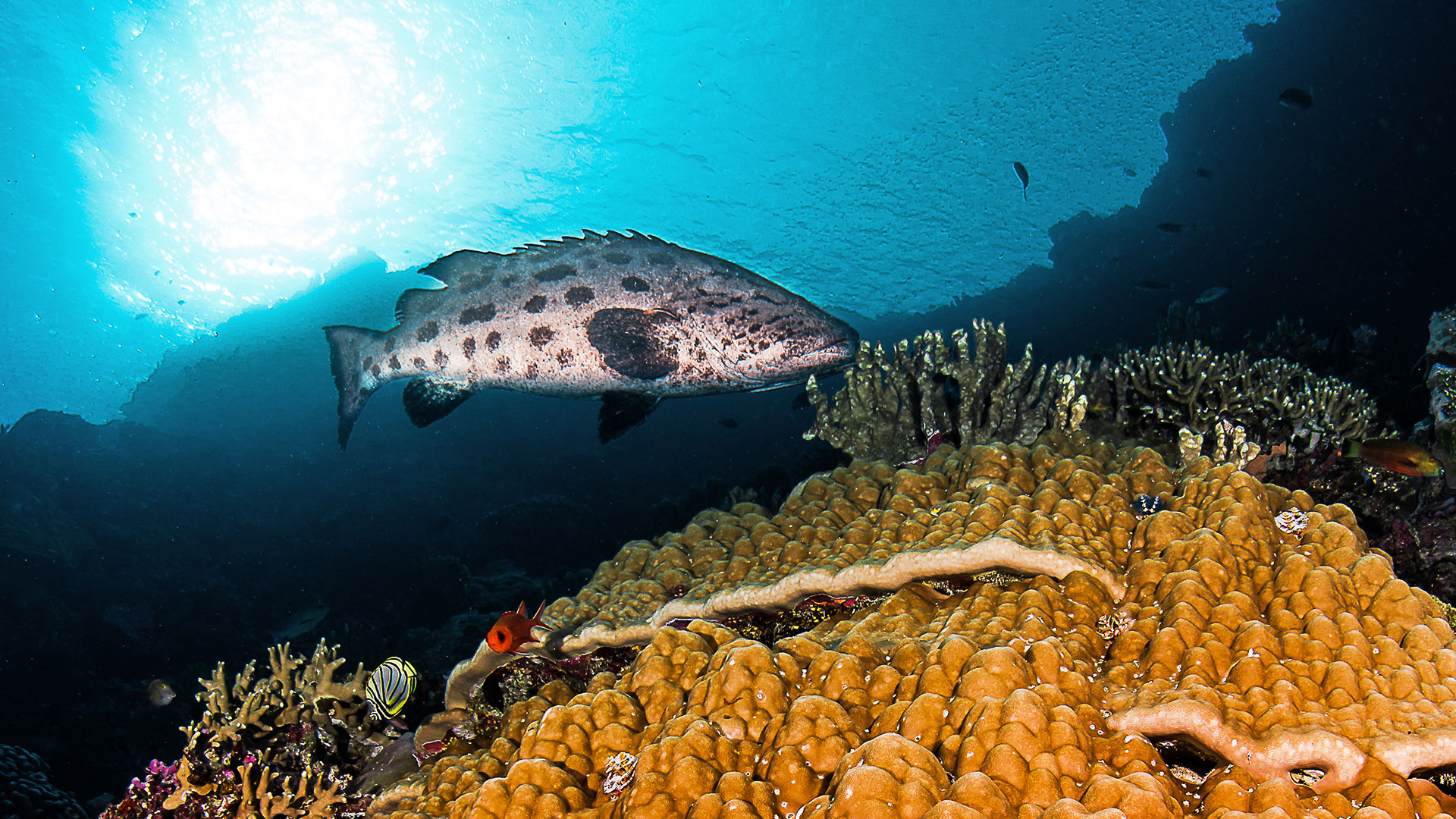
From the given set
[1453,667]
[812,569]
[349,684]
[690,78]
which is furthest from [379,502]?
[1453,667]

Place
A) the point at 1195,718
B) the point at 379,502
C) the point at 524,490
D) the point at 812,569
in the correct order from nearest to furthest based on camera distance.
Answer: the point at 1195,718, the point at 812,569, the point at 379,502, the point at 524,490

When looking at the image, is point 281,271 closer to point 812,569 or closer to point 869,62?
point 869,62

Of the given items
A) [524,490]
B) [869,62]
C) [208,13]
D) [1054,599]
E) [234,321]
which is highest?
[208,13]

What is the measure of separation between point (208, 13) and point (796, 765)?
2876 centimetres

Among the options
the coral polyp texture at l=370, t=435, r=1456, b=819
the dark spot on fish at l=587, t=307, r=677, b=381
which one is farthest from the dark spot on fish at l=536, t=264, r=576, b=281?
the coral polyp texture at l=370, t=435, r=1456, b=819

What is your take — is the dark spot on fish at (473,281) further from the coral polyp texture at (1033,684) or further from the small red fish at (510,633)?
the coral polyp texture at (1033,684)

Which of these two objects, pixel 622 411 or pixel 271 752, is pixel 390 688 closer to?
pixel 271 752

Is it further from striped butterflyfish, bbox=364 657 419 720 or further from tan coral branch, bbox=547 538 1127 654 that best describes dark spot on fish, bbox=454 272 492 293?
tan coral branch, bbox=547 538 1127 654

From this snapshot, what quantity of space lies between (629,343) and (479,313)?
152 cm

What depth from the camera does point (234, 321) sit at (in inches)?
1342

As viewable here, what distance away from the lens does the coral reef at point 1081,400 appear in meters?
4.31

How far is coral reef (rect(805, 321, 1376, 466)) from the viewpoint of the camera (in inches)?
170

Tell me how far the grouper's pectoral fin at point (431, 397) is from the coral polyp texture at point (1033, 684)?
300 centimetres

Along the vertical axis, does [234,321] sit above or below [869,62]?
below
